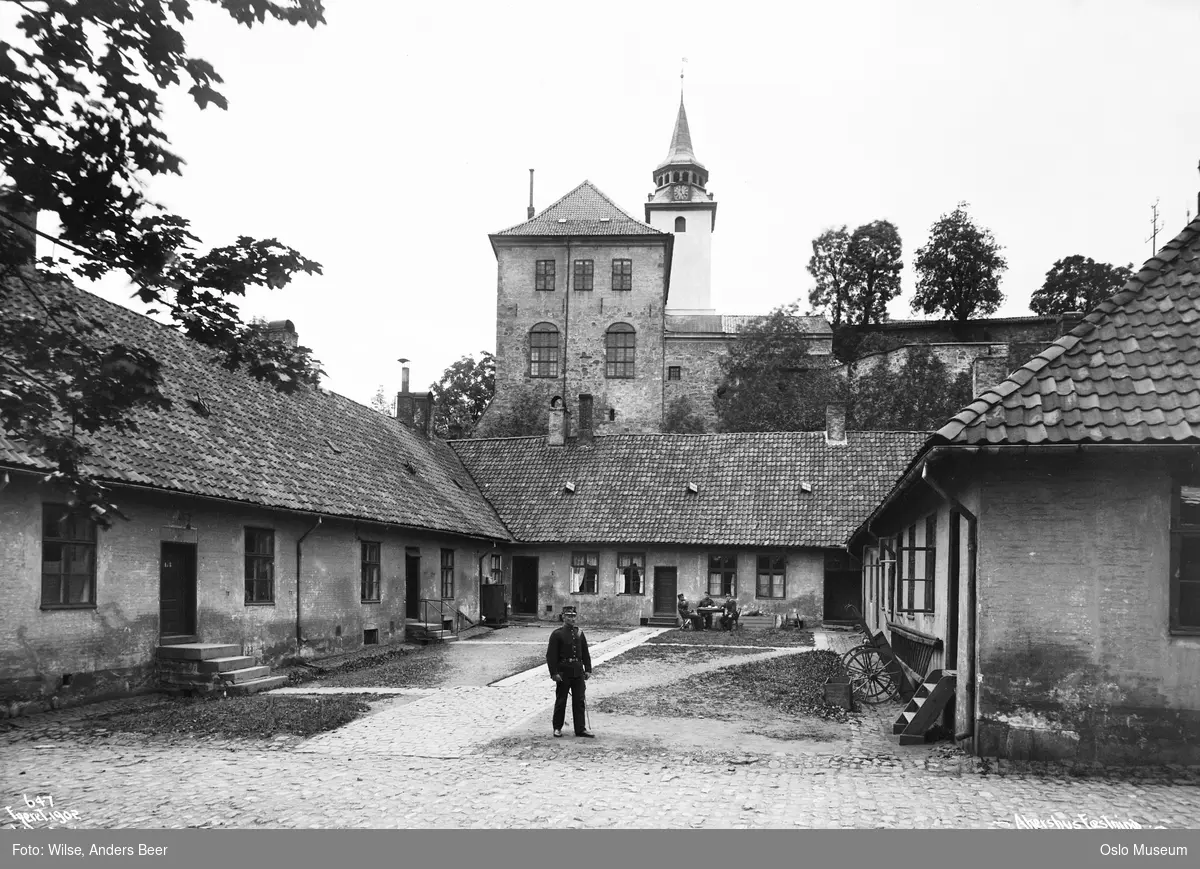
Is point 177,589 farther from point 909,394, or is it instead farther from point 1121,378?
point 909,394

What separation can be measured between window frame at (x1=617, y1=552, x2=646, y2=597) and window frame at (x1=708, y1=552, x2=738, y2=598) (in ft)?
6.92

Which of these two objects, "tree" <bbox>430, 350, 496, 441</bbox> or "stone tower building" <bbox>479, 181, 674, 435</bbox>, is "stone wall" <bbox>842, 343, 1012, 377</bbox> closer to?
"stone tower building" <bbox>479, 181, 674, 435</bbox>

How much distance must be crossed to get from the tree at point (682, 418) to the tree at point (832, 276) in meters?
17.6

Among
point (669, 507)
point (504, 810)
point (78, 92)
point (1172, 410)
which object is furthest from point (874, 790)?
point (669, 507)

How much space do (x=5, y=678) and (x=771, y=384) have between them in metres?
46.5

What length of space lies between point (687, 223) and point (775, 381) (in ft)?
76.5

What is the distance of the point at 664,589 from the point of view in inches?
1267

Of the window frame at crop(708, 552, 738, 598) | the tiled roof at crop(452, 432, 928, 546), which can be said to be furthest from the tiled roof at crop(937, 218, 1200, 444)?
the window frame at crop(708, 552, 738, 598)

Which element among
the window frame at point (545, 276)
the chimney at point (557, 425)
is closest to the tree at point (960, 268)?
the window frame at point (545, 276)

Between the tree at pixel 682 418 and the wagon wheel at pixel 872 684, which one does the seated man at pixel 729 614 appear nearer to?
the wagon wheel at pixel 872 684

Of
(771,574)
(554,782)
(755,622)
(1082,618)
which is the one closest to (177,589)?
(554,782)

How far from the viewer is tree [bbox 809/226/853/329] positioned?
2731 inches

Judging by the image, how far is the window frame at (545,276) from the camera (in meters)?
55.5
